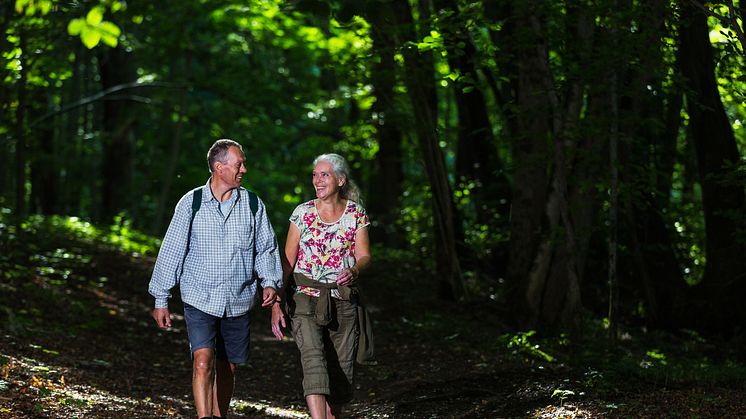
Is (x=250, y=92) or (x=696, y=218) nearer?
(x=696, y=218)

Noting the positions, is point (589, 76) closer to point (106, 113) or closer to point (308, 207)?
point (308, 207)

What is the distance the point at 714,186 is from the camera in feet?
42.5

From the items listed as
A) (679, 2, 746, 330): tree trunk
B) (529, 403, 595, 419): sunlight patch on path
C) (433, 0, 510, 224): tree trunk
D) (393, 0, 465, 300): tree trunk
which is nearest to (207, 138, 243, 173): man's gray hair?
(529, 403, 595, 419): sunlight patch on path

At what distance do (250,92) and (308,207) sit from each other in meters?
17.7

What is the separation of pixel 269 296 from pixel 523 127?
669cm

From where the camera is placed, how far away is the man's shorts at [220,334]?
6.23 m

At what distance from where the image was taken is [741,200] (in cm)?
1278

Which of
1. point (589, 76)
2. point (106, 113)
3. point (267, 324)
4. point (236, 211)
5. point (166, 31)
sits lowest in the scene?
point (267, 324)

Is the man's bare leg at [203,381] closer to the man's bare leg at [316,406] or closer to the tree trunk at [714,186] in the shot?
the man's bare leg at [316,406]

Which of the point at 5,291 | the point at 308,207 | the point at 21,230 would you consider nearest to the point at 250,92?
the point at 21,230

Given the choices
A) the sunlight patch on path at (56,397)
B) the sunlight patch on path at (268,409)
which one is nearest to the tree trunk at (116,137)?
the sunlight patch on path at (56,397)

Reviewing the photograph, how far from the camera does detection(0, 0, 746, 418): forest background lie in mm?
9711

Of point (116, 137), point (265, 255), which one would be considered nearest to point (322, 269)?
point (265, 255)

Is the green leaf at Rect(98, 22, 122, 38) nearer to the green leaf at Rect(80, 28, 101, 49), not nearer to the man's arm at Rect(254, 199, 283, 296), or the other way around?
the green leaf at Rect(80, 28, 101, 49)
